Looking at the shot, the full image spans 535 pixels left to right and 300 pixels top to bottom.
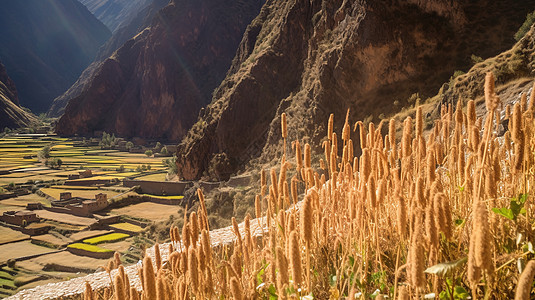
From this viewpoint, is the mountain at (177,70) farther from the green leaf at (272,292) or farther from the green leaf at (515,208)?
the green leaf at (515,208)

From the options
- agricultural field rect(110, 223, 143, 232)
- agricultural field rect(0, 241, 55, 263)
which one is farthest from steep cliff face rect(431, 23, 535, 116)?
agricultural field rect(0, 241, 55, 263)

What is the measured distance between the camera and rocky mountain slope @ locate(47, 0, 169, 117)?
5546 inches

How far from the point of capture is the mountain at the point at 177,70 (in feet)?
308

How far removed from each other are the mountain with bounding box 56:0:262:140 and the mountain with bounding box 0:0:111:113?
195 feet

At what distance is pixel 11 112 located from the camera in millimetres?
96812

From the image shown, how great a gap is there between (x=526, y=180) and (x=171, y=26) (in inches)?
4079

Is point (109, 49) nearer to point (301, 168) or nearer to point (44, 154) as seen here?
point (44, 154)

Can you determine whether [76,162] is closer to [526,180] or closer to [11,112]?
[11,112]

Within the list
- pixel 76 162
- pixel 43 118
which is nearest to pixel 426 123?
pixel 76 162

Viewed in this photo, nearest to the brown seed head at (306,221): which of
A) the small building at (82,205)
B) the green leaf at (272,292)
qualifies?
the green leaf at (272,292)

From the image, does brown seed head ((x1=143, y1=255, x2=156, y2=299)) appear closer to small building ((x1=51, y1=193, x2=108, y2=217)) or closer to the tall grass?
the tall grass

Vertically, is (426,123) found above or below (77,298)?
above

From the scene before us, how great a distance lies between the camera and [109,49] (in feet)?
551

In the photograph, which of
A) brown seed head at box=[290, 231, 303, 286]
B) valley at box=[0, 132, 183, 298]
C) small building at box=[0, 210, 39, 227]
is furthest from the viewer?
small building at box=[0, 210, 39, 227]
